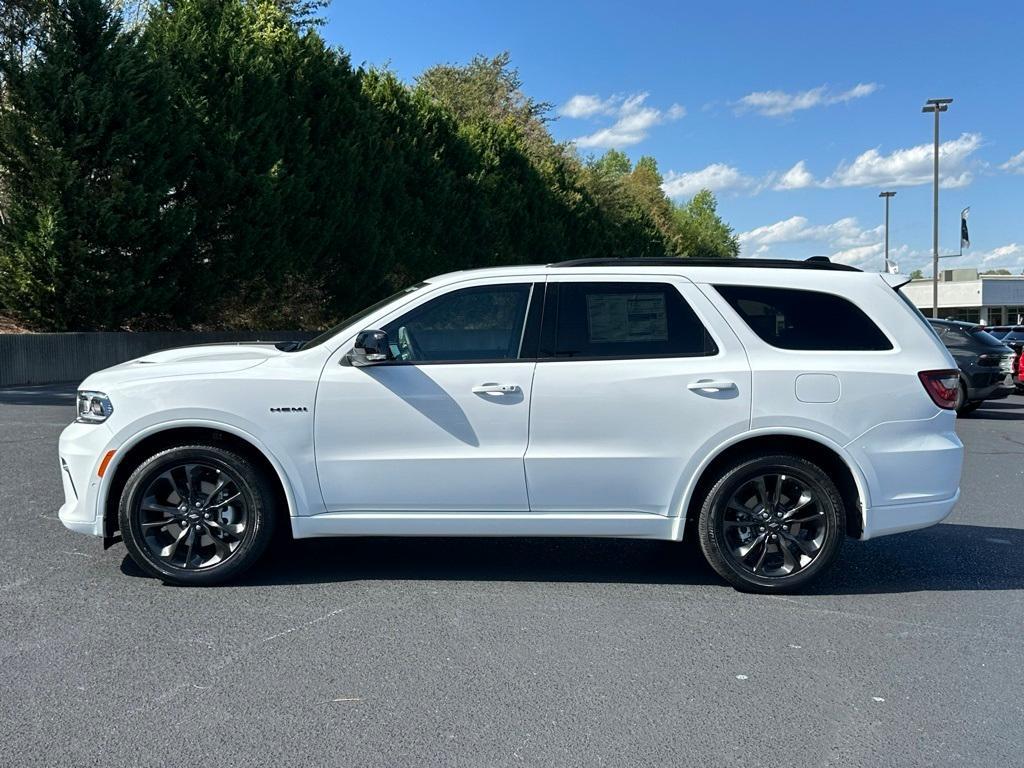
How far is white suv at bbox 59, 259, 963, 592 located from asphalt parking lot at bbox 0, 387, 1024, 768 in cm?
40

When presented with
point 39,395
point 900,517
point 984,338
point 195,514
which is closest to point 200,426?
point 195,514

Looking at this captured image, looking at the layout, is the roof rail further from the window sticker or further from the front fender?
the front fender

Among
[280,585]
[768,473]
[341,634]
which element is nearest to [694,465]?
[768,473]

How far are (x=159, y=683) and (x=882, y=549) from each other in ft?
15.8

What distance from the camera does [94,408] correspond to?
5.40m

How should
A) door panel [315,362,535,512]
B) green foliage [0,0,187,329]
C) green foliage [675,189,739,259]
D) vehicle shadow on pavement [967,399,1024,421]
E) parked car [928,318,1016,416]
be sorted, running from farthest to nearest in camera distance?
green foliage [675,189,739,259], green foliage [0,0,187,329], vehicle shadow on pavement [967,399,1024,421], parked car [928,318,1016,416], door panel [315,362,535,512]

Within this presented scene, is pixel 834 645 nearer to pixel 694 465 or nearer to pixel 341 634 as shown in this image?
pixel 694 465

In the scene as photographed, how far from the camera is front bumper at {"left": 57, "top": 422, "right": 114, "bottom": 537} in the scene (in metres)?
5.33

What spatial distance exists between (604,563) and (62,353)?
16685 mm

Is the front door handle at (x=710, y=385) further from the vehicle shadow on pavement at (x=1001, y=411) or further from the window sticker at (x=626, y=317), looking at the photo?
the vehicle shadow on pavement at (x=1001, y=411)

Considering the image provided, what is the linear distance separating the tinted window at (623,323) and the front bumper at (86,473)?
99.7 inches

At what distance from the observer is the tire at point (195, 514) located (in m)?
5.34

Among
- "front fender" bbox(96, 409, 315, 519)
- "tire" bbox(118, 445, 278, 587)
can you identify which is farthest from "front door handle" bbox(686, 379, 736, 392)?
"tire" bbox(118, 445, 278, 587)

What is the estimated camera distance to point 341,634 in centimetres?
471
